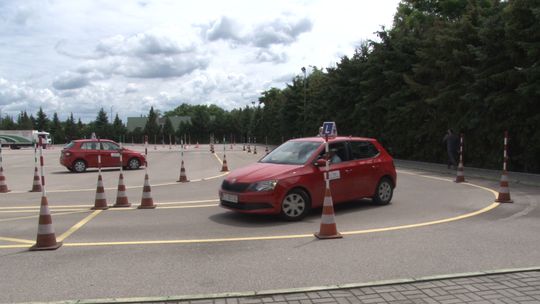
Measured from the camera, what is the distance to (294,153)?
34.4 feet

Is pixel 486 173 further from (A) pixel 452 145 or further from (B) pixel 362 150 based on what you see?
(B) pixel 362 150

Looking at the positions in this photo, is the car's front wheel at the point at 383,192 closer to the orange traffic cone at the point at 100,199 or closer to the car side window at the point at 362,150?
the car side window at the point at 362,150

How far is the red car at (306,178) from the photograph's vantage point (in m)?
9.20

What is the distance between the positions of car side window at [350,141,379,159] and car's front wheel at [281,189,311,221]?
1.90 meters

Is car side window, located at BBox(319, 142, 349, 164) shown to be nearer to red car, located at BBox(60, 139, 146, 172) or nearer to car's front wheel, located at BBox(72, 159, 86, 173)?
red car, located at BBox(60, 139, 146, 172)

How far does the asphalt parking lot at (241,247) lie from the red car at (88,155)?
12.7 metres

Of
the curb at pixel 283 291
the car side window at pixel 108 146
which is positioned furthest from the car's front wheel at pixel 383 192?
the car side window at pixel 108 146

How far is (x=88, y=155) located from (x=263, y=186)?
1755cm

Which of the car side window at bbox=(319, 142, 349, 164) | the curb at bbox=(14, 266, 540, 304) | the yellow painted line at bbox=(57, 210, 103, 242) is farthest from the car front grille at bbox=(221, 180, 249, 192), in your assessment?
the curb at bbox=(14, 266, 540, 304)

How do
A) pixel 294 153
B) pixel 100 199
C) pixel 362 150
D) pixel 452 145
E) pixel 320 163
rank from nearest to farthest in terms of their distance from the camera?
pixel 320 163, pixel 294 153, pixel 362 150, pixel 100 199, pixel 452 145

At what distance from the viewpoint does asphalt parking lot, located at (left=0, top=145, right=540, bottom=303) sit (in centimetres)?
572

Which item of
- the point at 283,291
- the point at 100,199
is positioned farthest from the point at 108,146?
the point at 283,291

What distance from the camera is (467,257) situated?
662cm

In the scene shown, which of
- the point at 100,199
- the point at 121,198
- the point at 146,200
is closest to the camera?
the point at 100,199
